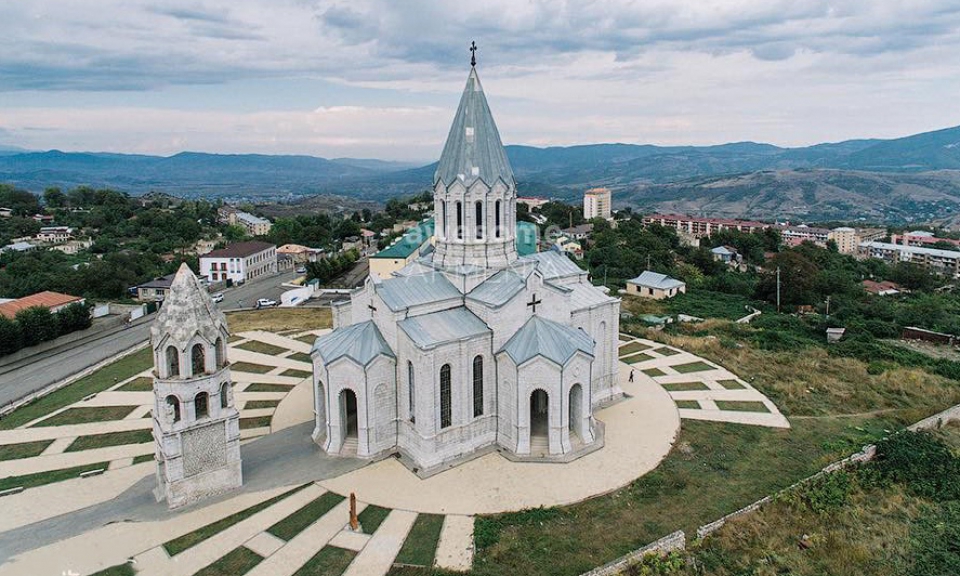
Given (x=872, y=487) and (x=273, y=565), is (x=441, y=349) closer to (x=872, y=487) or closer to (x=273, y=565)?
(x=273, y=565)

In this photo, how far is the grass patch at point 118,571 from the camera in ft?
54.4

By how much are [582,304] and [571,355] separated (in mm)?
5376

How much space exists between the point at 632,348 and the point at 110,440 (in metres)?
28.5

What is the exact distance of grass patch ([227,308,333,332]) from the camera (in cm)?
4316

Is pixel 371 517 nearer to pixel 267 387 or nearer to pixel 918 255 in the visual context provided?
pixel 267 387

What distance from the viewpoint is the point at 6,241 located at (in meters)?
86.2

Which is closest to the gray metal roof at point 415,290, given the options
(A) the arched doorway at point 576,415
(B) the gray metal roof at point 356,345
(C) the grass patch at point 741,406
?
(B) the gray metal roof at point 356,345

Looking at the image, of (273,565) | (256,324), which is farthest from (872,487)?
(256,324)

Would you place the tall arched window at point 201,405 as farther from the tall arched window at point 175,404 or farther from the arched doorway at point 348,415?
the arched doorway at point 348,415

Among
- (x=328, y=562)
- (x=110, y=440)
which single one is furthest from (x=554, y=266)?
(x=110, y=440)

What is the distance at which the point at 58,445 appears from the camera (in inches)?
971

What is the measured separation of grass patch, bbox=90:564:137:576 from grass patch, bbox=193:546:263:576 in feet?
6.28

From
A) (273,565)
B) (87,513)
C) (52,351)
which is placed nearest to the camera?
(273,565)

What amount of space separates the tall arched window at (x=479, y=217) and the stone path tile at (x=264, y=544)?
45.3 feet
